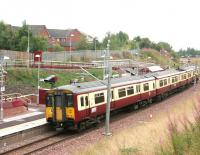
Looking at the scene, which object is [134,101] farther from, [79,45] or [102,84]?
[79,45]

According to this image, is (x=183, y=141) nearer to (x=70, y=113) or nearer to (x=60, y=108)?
(x=70, y=113)

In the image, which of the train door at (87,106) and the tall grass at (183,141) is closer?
the tall grass at (183,141)

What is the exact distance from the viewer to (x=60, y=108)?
79.3 ft

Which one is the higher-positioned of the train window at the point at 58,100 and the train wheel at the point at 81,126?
the train window at the point at 58,100

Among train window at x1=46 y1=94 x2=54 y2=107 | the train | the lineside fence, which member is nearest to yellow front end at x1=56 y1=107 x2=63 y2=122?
the train

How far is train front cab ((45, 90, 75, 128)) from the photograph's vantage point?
23.9 m

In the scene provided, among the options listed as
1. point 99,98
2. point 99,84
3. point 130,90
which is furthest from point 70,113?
point 130,90

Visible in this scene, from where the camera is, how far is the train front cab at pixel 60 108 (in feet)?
78.5

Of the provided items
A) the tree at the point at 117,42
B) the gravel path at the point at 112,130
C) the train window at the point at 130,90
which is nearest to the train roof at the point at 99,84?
the train window at the point at 130,90

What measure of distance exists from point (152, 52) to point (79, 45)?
2777 centimetres

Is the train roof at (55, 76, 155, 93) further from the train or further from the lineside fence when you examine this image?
the lineside fence

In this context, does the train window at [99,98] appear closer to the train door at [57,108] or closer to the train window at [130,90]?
the train door at [57,108]

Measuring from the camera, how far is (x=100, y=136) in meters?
24.0

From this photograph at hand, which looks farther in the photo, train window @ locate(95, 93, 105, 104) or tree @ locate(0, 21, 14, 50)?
tree @ locate(0, 21, 14, 50)
